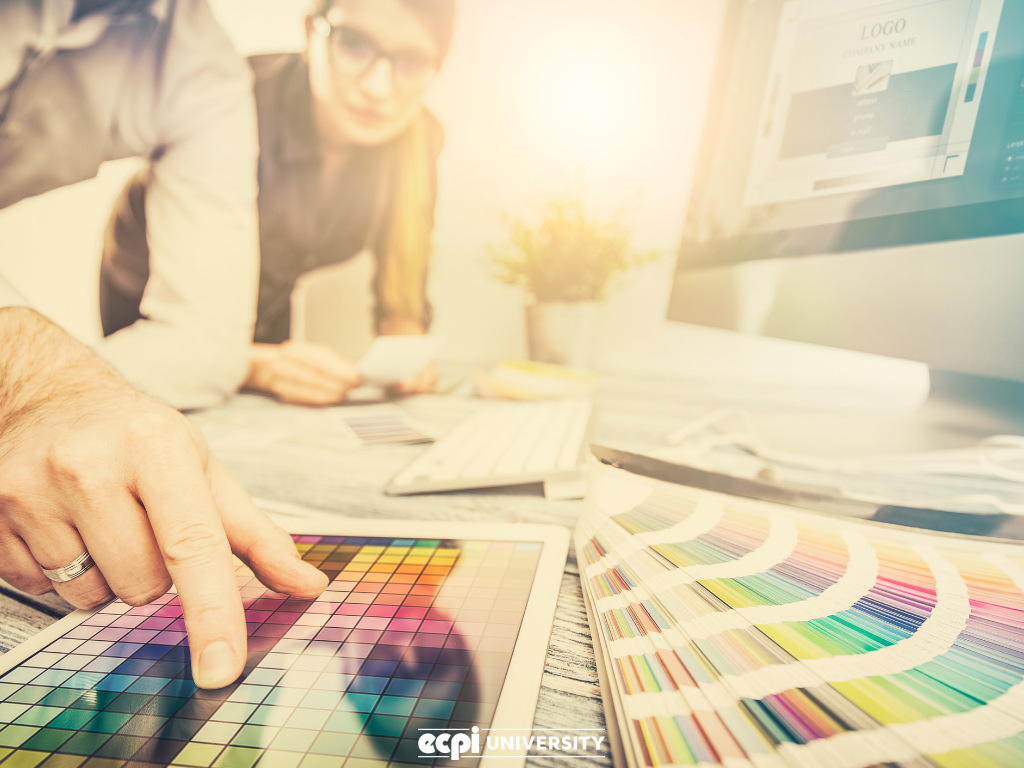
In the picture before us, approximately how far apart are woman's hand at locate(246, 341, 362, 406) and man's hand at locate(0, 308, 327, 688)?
21.9 inches

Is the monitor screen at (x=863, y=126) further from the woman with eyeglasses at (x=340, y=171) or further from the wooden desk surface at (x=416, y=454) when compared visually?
the woman with eyeglasses at (x=340, y=171)

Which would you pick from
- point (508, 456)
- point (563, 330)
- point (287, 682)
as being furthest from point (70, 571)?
point (563, 330)

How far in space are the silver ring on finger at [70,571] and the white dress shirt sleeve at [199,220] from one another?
2.02 ft

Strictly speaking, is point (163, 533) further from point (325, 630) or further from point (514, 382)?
point (514, 382)

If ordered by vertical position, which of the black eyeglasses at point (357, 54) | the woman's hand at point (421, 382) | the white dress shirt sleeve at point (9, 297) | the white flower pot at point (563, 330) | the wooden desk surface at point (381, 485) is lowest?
the wooden desk surface at point (381, 485)

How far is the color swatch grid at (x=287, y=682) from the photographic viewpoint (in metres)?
0.19

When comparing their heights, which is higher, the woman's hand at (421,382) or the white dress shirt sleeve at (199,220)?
the white dress shirt sleeve at (199,220)

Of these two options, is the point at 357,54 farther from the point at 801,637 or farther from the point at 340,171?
the point at 801,637

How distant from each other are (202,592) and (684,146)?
1159mm

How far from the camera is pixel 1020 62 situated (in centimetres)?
41

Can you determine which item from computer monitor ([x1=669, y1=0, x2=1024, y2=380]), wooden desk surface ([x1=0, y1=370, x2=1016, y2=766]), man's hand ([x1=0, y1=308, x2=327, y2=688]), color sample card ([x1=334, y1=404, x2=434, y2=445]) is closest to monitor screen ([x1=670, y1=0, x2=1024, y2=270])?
computer monitor ([x1=669, y1=0, x2=1024, y2=380])

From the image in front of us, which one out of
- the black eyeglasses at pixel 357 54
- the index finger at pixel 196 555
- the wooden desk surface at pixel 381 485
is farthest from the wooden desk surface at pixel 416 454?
the black eyeglasses at pixel 357 54

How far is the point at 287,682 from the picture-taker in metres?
0.22

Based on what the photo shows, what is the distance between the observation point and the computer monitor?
437 millimetres
